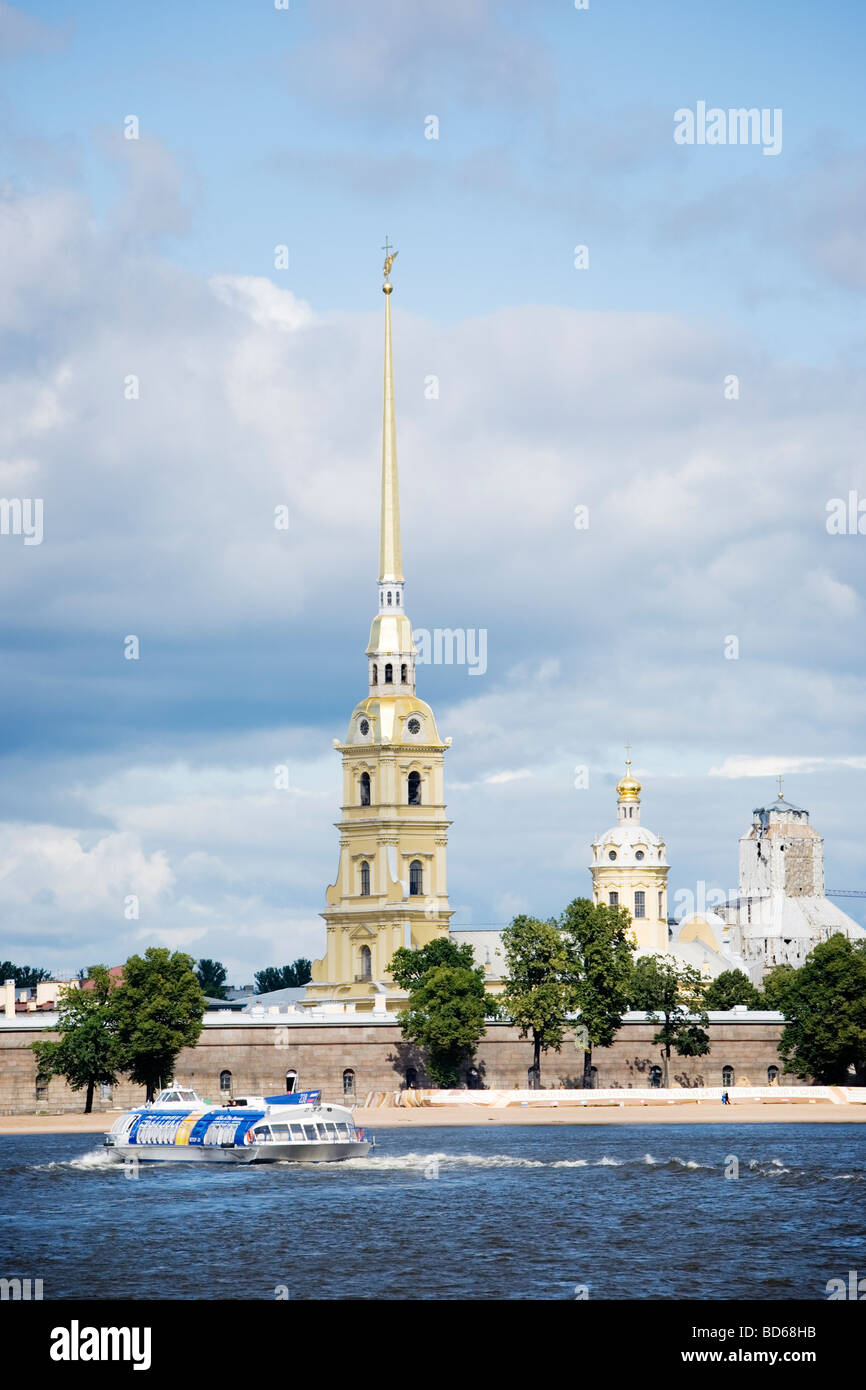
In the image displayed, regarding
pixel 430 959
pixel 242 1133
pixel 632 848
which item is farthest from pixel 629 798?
pixel 242 1133

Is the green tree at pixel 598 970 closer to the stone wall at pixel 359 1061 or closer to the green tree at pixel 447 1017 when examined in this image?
the stone wall at pixel 359 1061

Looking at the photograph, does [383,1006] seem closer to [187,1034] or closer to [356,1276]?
[187,1034]

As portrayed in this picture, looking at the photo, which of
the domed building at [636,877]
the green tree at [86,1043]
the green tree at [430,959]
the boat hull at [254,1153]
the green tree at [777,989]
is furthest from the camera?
the domed building at [636,877]

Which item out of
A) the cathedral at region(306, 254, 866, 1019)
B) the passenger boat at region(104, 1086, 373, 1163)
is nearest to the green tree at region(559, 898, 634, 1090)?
the cathedral at region(306, 254, 866, 1019)

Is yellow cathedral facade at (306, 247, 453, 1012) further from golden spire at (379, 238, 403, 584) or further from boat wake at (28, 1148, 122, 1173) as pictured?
boat wake at (28, 1148, 122, 1173)

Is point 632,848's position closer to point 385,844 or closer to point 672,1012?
point 385,844

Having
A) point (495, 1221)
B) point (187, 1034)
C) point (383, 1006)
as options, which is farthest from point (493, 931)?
point (495, 1221)

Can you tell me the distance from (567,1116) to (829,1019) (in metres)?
18.6

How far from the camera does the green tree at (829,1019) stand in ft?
386

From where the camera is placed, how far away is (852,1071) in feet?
399

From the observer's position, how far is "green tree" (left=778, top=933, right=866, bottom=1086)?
118 meters

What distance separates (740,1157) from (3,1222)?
1192 inches

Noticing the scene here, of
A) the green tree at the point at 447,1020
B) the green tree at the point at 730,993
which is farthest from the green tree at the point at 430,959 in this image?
the green tree at the point at 730,993

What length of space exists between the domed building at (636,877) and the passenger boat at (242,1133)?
8707cm
